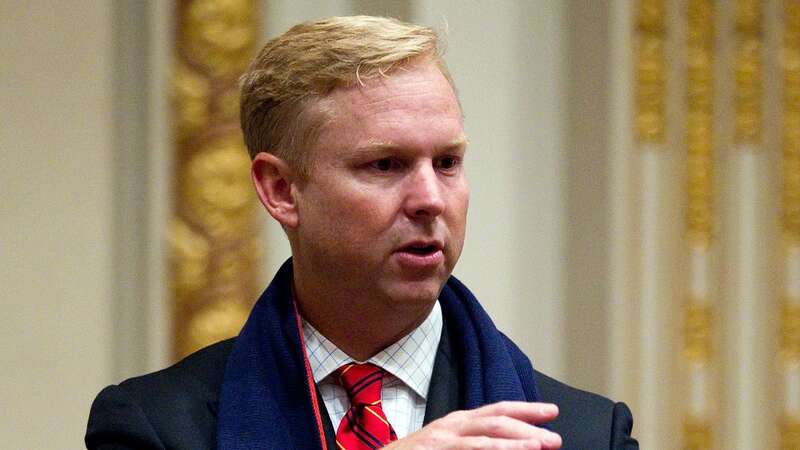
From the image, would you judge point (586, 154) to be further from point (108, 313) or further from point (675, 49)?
point (108, 313)

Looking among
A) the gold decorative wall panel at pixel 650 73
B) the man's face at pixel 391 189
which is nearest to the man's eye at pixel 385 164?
the man's face at pixel 391 189

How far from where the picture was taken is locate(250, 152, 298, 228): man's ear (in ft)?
7.81

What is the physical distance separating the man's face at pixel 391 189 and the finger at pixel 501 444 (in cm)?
32

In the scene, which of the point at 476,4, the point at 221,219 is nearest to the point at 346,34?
the point at 221,219

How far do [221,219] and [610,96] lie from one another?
1180 mm

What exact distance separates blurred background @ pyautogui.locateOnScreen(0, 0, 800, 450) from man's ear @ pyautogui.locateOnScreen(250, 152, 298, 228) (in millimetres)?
1257

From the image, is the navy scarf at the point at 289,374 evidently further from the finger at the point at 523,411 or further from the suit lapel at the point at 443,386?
the finger at the point at 523,411

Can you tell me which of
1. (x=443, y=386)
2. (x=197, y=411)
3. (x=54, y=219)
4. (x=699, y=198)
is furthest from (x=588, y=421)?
(x=699, y=198)

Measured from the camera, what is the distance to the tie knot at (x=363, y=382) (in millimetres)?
2322

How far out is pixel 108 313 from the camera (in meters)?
3.62

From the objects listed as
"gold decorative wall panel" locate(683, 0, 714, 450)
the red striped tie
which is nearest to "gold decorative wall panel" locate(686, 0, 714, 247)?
"gold decorative wall panel" locate(683, 0, 714, 450)

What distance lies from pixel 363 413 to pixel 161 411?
33cm

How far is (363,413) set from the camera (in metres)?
2.31

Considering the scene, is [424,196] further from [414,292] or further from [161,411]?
[161,411]
